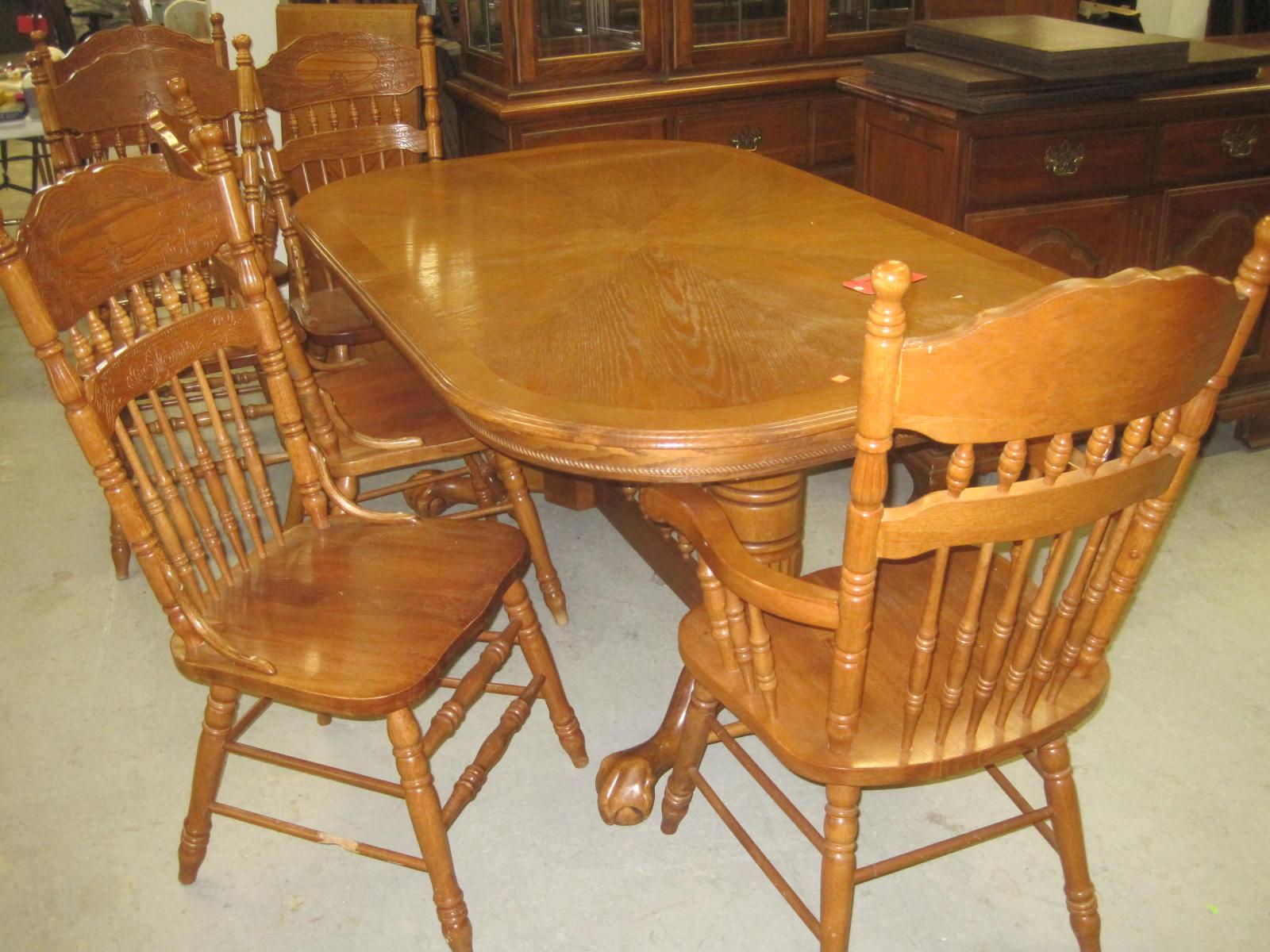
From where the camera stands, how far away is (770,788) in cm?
148

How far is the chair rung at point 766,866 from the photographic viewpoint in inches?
54.5

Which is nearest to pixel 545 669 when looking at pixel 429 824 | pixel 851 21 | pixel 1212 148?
pixel 429 824

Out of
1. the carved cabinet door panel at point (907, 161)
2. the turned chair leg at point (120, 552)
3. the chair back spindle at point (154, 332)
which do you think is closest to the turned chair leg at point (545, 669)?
the chair back spindle at point (154, 332)

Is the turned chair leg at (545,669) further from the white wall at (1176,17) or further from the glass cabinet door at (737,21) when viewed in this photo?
the white wall at (1176,17)

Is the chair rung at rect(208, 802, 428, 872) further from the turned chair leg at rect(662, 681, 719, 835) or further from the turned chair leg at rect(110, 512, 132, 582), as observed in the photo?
the turned chair leg at rect(110, 512, 132, 582)

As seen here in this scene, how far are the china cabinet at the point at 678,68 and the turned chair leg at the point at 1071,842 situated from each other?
6.67 ft

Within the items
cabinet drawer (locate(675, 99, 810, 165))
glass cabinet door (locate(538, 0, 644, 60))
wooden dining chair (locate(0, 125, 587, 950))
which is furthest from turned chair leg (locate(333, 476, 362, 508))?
cabinet drawer (locate(675, 99, 810, 165))

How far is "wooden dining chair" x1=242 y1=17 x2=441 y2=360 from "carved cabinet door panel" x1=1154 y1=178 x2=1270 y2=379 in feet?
5.55

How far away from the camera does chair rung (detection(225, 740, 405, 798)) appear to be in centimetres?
153

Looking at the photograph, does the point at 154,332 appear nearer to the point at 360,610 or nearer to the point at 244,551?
the point at 244,551

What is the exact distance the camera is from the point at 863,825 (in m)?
1.80

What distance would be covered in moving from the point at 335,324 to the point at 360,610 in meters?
1.08

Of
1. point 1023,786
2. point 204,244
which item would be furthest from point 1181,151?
point 204,244

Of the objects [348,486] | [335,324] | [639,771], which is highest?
[335,324]
